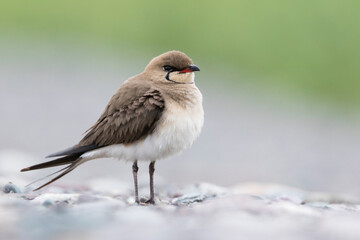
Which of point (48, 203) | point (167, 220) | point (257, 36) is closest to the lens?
point (167, 220)

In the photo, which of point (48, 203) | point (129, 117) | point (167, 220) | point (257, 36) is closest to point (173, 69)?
point (129, 117)

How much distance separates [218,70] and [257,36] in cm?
125

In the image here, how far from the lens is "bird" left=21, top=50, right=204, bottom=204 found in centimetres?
521

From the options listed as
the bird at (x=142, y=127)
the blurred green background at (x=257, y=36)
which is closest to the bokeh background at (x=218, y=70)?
the blurred green background at (x=257, y=36)

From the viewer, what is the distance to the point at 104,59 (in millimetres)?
14977

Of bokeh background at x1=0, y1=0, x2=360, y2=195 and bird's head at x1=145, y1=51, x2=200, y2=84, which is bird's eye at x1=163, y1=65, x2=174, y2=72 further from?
bokeh background at x1=0, y1=0, x2=360, y2=195

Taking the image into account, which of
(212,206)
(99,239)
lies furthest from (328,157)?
(99,239)

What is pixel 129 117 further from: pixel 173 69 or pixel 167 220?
pixel 167 220

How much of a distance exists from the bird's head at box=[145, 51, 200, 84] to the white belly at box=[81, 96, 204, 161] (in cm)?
34

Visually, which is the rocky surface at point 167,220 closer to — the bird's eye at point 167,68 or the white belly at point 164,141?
the white belly at point 164,141

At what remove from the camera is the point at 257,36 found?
13953 mm

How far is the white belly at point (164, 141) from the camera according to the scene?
5.21m

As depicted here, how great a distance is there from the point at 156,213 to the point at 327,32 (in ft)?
34.2

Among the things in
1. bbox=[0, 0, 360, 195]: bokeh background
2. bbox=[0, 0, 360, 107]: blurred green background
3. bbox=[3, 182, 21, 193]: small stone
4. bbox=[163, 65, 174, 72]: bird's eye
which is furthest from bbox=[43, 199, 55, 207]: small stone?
bbox=[0, 0, 360, 107]: blurred green background
